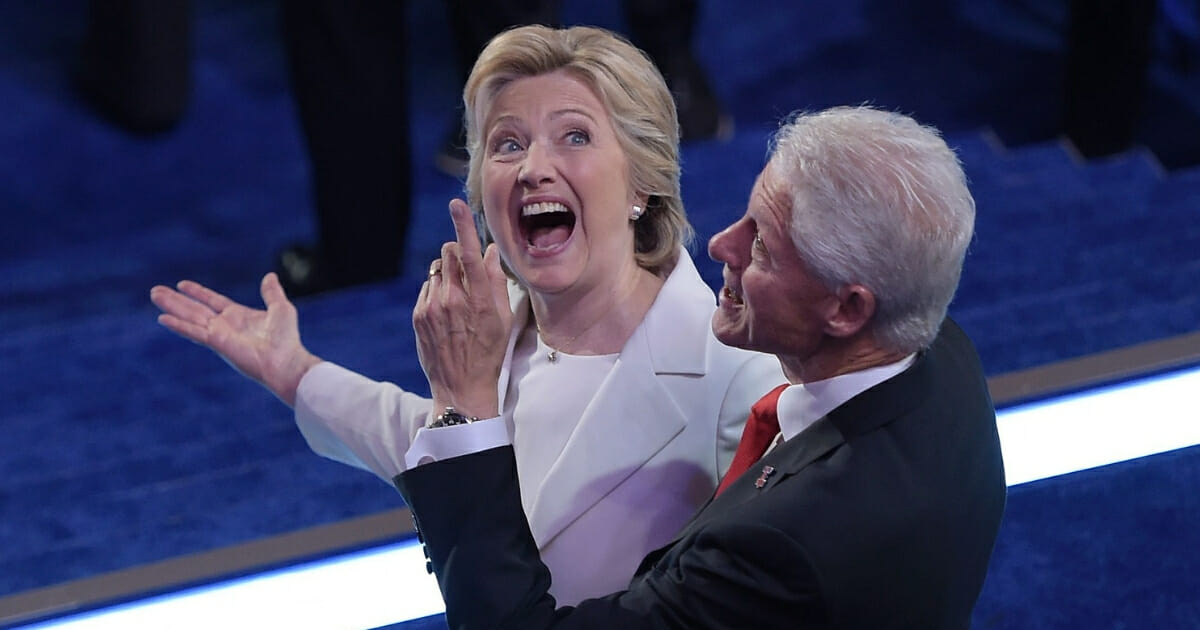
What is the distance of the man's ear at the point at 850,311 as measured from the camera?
1.78 metres

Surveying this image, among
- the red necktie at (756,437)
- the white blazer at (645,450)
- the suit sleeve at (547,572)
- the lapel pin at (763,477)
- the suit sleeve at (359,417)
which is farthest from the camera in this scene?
the suit sleeve at (359,417)

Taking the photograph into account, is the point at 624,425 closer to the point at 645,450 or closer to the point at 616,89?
the point at 645,450

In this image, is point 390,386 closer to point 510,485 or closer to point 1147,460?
point 510,485

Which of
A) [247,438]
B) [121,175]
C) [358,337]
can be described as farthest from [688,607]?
[121,175]

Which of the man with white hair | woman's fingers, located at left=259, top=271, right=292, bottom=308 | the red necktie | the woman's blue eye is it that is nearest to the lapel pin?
the man with white hair

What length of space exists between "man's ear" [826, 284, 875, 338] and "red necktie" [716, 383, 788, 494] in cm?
18

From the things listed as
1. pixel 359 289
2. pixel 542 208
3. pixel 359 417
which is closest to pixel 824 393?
pixel 542 208

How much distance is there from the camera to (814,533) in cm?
168

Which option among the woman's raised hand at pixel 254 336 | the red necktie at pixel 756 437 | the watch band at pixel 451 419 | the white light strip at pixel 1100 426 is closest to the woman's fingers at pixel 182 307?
the woman's raised hand at pixel 254 336

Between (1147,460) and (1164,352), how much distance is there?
0.23 meters

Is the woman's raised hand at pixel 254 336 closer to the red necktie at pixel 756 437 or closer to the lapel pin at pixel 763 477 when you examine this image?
the red necktie at pixel 756 437

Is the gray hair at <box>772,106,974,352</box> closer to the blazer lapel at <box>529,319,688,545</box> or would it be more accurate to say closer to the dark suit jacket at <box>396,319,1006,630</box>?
the dark suit jacket at <box>396,319,1006,630</box>

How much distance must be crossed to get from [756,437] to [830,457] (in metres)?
0.22

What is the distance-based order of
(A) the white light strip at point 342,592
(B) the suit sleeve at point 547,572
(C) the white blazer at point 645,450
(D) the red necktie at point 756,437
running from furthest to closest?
(A) the white light strip at point 342,592 → (C) the white blazer at point 645,450 → (D) the red necktie at point 756,437 → (B) the suit sleeve at point 547,572
